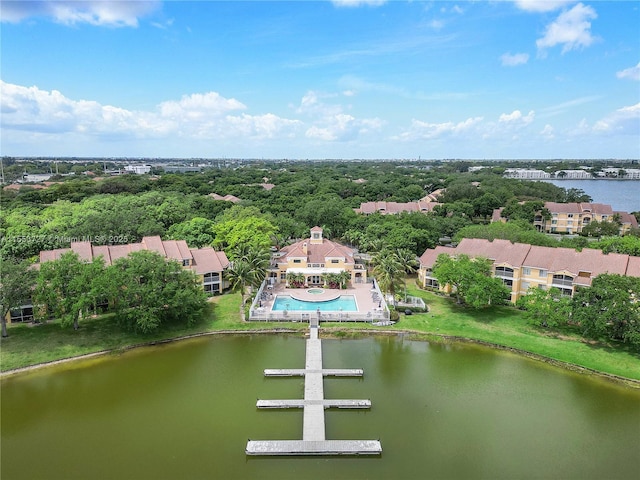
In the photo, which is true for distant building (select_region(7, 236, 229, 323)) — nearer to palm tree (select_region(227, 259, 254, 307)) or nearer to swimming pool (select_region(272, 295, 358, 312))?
palm tree (select_region(227, 259, 254, 307))

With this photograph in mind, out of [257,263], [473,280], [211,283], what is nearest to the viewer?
[473,280]

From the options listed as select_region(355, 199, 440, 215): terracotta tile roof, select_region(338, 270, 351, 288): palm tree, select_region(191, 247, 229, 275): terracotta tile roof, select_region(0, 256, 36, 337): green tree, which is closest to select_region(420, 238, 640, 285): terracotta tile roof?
select_region(338, 270, 351, 288): palm tree

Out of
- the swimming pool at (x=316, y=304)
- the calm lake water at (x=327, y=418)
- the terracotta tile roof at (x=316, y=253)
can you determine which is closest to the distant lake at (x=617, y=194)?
the terracotta tile roof at (x=316, y=253)

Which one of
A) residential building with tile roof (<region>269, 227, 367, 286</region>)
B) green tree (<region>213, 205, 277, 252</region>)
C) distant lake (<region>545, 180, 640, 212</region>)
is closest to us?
residential building with tile roof (<region>269, 227, 367, 286</region>)

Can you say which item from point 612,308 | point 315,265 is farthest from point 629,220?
point 315,265

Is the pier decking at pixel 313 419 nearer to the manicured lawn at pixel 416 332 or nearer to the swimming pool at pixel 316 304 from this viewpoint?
the manicured lawn at pixel 416 332

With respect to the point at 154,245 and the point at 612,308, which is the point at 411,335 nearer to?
the point at 612,308

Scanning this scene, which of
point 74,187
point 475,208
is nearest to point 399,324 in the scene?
point 475,208
